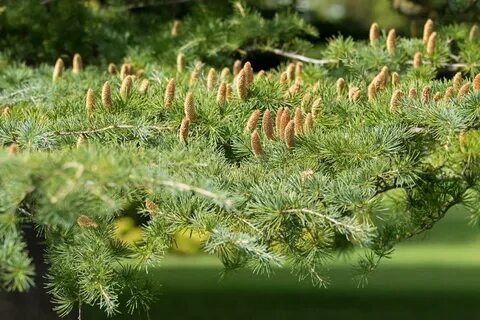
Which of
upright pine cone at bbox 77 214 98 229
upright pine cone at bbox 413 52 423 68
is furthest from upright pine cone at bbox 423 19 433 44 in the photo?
upright pine cone at bbox 77 214 98 229

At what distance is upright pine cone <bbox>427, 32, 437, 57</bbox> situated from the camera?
12.3 feet

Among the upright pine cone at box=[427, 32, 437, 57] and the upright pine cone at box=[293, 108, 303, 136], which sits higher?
the upright pine cone at box=[293, 108, 303, 136]

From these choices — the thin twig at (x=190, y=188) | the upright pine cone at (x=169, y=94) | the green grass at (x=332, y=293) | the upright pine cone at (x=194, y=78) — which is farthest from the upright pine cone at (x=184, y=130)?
the green grass at (x=332, y=293)

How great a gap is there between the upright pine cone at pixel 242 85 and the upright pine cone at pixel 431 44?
3.38 feet

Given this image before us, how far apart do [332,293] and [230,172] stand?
4.34 m

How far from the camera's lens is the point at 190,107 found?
2.82 meters

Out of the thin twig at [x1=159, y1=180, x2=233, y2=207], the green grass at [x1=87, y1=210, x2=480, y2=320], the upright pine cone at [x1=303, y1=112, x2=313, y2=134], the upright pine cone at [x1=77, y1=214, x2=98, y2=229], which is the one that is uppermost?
the thin twig at [x1=159, y1=180, x2=233, y2=207]

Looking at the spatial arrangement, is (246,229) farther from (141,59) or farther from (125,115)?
(141,59)

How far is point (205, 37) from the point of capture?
4.47 m

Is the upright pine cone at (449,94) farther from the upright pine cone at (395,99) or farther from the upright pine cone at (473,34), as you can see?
the upright pine cone at (473,34)

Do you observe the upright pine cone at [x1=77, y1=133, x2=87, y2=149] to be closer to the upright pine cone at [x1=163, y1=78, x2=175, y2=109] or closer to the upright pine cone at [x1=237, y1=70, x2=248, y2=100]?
the upright pine cone at [x1=163, y1=78, x2=175, y2=109]

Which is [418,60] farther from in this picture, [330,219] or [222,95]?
[330,219]

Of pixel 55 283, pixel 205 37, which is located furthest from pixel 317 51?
pixel 55 283

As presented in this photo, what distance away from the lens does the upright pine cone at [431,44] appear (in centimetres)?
375
